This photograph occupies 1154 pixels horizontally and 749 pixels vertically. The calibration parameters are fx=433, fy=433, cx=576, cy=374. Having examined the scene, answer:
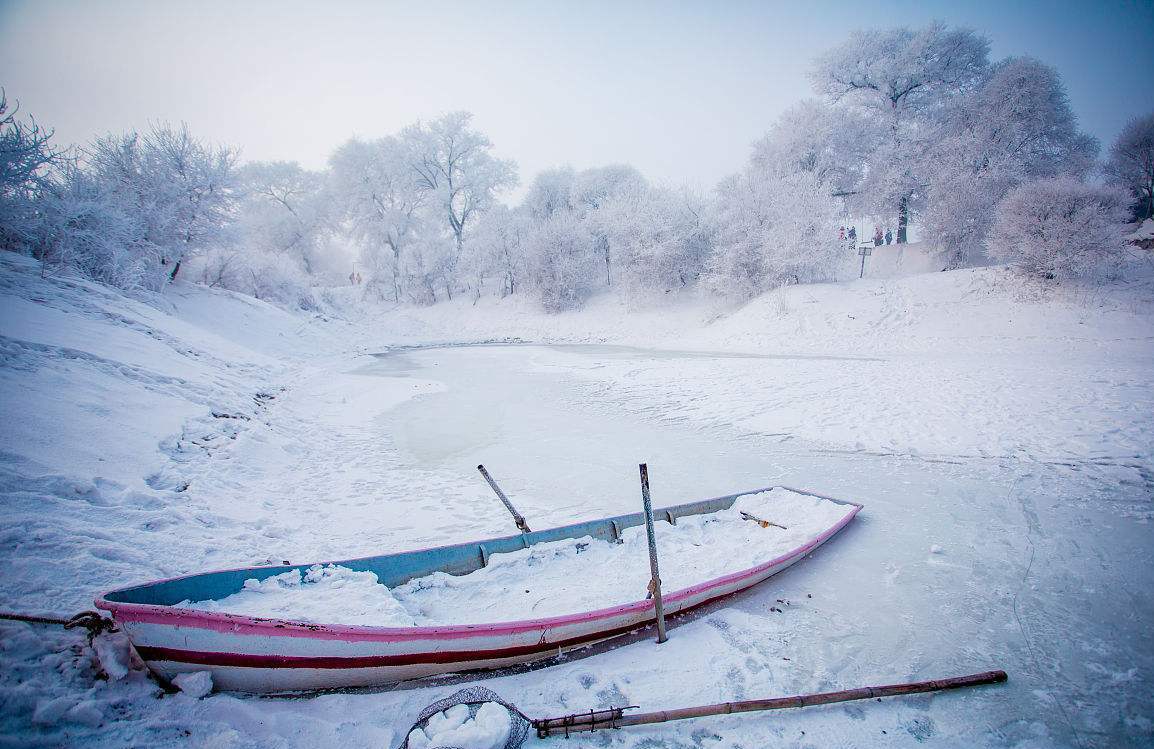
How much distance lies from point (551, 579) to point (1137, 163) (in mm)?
40620

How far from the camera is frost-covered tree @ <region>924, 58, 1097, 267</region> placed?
2103 cm

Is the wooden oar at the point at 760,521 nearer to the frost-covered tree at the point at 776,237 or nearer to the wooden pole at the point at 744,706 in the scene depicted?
the wooden pole at the point at 744,706

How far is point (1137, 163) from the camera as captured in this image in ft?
81.1

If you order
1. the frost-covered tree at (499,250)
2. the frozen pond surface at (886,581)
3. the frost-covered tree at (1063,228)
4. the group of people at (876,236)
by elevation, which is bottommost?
the frozen pond surface at (886,581)

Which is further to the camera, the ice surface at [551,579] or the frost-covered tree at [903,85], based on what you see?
the frost-covered tree at [903,85]

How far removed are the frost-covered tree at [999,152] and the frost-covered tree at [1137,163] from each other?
4.96 meters

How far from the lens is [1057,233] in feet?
51.8

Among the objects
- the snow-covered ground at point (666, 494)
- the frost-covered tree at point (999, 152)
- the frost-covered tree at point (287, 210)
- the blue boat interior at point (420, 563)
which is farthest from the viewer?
the frost-covered tree at point (287, 210)

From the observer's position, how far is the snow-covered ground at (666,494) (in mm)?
3057

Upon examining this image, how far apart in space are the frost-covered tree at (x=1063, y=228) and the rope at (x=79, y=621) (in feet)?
81.5

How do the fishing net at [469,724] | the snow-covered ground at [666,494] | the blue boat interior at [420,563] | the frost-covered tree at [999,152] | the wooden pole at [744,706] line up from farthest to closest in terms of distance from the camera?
the frost-covered tree at [999,152] < the blue boat interior at [420,563] < the snow-covered ground at [666,494] < the wooden pole at [744,706] < the fishing net at [469,724]

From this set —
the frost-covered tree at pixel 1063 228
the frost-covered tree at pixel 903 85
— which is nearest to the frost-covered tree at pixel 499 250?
the frost-covered tree at pixel 903 85

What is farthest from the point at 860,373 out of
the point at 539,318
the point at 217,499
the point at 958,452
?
the point at 539,318

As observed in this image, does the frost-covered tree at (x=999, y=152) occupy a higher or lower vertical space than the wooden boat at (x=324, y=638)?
higher
